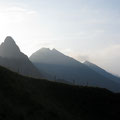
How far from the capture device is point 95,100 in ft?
244

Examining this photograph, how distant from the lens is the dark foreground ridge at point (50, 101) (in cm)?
5566

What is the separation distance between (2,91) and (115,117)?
26979 millimetres

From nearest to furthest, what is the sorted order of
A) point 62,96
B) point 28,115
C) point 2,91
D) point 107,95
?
point 28,115 → point 2,91 → point 62,96 → point 107,95

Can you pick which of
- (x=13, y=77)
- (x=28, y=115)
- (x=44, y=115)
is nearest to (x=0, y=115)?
(x=28, y=115)

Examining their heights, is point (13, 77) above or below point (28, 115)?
above

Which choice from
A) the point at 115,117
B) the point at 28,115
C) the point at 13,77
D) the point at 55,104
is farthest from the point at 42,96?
the point at 115,117

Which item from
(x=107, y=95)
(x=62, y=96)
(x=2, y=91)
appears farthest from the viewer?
(x=107, y=95)

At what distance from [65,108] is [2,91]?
15802 millimetres

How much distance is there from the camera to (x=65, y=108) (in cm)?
6681

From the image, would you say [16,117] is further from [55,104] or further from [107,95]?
[107,95]

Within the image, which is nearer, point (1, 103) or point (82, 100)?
point (1, 103)

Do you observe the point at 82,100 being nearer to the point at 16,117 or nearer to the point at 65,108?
the point at 65,108

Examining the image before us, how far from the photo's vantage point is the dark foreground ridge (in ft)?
183

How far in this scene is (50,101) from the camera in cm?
6644
